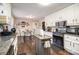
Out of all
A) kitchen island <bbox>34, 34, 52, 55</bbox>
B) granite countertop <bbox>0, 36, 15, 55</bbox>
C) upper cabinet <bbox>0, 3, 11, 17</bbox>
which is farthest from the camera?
kitchen island <bbox>34, 34, 52, 55</bbox>

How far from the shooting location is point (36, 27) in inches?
53.6

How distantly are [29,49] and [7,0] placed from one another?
0.65 meters

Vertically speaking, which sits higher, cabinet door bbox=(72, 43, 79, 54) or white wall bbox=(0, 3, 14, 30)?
white wall bbox=(0, 3, 14, 30)

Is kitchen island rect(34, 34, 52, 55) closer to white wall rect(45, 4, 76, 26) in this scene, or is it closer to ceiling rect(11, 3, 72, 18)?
white wall rect(45, 4, 76, 26)

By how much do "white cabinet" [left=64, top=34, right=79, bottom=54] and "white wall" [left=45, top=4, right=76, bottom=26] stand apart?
9.0 inches

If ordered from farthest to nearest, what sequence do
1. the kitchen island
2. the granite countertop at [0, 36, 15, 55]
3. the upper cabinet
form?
1. the kitchen island
2. the upper cabinet
3. the granite countertop at [0, 36, 15, 55]

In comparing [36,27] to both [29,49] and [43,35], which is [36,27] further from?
[29,49]

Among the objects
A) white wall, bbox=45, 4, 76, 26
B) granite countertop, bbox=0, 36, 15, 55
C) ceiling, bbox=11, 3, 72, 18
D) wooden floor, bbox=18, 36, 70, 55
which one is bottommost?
wooden floor, bbox=18, 36, 70, 55

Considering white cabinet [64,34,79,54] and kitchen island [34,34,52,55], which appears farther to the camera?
kitchen island [34,34,52,55]

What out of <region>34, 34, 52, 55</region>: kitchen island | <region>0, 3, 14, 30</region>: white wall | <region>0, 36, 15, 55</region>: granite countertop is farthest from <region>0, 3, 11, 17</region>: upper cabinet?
<region>34, 34, 52, 55</region>: kitchen island

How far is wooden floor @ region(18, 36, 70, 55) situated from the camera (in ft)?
4.27

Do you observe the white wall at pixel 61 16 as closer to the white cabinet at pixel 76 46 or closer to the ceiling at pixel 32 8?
the ceiling at pixel 32 8

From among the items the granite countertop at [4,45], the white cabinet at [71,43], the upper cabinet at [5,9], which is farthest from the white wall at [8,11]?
the white cabinet at [71,43]
